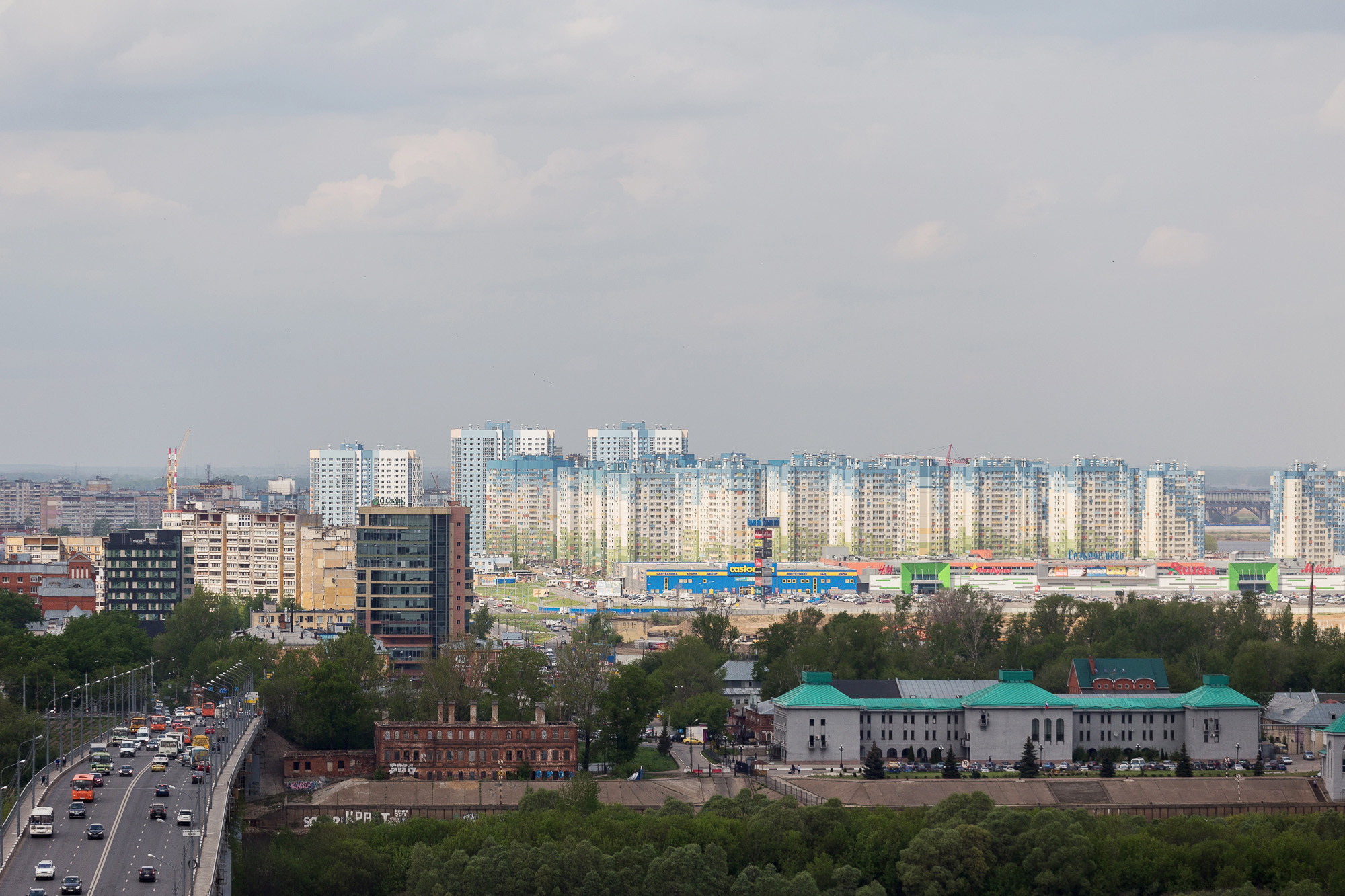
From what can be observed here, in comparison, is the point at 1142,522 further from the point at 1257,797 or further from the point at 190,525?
the point at 1257,797

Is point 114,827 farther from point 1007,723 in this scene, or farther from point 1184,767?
point 1184,767

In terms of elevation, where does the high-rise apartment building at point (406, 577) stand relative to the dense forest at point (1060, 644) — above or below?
above

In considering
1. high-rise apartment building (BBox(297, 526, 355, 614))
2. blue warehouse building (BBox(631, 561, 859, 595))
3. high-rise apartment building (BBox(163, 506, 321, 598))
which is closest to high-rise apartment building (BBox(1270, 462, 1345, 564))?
blue warehouse building (BBox(631, 561, 859, 595))

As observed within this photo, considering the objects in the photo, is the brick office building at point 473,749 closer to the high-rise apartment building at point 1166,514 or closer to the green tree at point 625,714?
the green tree at point 625,714

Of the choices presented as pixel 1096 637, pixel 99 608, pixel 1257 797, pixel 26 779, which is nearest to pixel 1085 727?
pixel 1257 797

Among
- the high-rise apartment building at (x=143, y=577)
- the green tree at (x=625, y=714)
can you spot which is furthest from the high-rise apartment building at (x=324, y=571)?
the green tree at (x=625, y=714)

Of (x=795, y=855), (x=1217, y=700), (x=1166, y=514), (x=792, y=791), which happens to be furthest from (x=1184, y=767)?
(x=1166, y=514)
